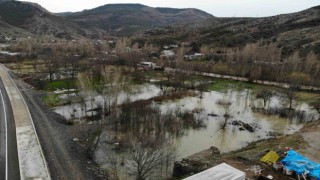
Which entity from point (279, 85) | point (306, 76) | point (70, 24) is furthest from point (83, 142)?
point (70, 24)

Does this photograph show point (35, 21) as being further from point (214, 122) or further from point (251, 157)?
point (251, 157)

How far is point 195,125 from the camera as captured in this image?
1228 inches

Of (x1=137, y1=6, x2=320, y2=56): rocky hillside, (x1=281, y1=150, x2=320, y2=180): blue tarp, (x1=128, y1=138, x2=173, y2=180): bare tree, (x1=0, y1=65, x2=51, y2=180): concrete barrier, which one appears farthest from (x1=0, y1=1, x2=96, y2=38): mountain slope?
(x1=281, y1=150, x2=320, y2=180): blue tarp

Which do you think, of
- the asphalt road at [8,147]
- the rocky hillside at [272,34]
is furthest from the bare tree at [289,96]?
the rocky hillside at [272,34]

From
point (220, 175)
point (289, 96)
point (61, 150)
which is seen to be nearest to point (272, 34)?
point (289, 96)

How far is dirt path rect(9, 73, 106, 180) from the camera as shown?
66.4 ft

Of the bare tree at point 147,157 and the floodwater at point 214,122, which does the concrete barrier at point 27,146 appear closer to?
the floodwater at point 214,122

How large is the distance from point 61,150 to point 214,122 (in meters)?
16.2

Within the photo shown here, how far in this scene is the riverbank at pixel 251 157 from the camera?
19337 mm

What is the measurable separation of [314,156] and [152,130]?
13348 mm

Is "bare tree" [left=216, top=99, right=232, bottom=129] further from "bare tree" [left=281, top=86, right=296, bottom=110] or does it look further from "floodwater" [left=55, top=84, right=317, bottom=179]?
"bare tree" [left=281, top=86, right=296, bottom=110]

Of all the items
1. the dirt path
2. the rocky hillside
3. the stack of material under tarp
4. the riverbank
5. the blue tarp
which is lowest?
the dirt path

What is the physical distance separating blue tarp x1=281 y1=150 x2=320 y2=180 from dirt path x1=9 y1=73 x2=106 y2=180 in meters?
11.7

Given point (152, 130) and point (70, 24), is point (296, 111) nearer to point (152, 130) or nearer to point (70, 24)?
point (152, 130)
